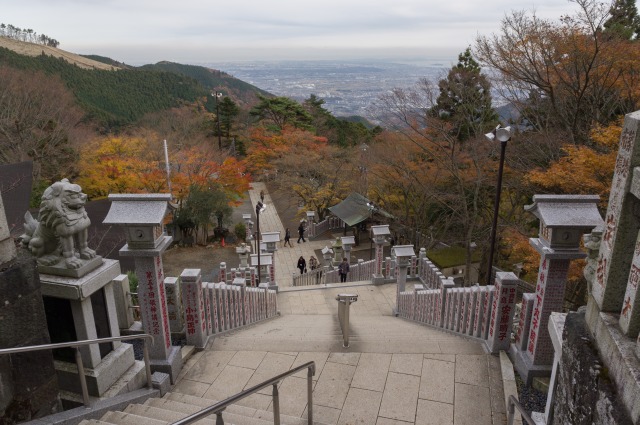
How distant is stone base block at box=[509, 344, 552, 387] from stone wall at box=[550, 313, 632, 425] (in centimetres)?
319

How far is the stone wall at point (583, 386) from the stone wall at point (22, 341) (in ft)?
13.1

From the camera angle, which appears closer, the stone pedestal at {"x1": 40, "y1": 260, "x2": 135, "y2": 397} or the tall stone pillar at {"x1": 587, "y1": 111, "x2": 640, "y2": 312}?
the tall stone pillar at {"x1": 587, "y1": 111, "x2": 640, "y2": 312}

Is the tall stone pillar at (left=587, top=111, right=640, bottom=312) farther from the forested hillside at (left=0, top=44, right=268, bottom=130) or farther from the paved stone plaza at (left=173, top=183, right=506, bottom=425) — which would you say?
the forested hillside at (left=0, top=44, right=268, bottom=130)

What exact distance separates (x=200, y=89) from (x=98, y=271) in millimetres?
63784

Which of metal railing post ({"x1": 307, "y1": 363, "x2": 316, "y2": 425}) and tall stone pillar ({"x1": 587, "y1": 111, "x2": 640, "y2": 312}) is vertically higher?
tall stone pillar ({"x1": 587, "y1": 111, "x2": 640, "y2": 312})

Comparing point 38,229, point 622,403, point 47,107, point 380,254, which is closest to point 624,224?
point 622,403

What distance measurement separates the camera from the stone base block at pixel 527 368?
5359mm

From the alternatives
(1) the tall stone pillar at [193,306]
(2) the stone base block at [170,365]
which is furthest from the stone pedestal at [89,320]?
(1) the tall stone pillar at [193,306]

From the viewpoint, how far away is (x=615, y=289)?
2172 mm

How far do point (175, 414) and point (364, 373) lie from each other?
249 cm

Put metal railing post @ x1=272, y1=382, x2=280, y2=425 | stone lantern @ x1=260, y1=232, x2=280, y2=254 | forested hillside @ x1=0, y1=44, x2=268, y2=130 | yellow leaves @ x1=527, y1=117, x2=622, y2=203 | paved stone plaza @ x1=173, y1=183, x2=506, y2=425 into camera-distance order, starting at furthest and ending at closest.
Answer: forested hillside @ x1=0, y1=44, x2=268, y2=130, stone lantern @ x1=260, y1=232, x2=280, y2=254, yellow leaves @ x1=527, y1=117, x2=622, y2=203, paved stone plaza @ x1=173, y1=183, x2=506, y2=425, metal railing post @ x1=272, y1=382, x2=280, y2=425

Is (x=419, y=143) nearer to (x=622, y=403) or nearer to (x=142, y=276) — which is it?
(x=142, y=276)

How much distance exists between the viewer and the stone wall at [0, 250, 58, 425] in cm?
344

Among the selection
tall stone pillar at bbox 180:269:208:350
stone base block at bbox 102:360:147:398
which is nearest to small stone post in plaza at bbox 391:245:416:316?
tall stone pillar at bbox 180:269:208:350
